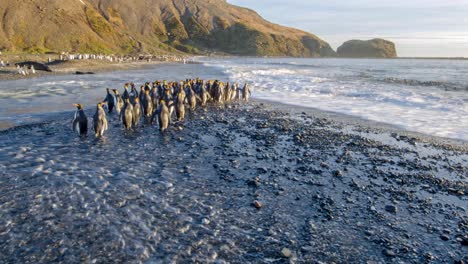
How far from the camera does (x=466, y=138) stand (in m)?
12.6

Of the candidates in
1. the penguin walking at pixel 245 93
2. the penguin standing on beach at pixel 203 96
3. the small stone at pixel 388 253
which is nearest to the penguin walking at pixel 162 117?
the penguin standing on beach at pixel 203 96

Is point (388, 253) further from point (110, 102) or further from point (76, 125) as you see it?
point (110, 102)

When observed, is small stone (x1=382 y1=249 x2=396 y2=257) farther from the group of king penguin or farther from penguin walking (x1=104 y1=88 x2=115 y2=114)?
penguin walking (x1=104 y1=88 x2=115 y2=114)

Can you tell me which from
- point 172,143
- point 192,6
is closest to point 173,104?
point 172,143

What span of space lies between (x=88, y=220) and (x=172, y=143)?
17.3 ft

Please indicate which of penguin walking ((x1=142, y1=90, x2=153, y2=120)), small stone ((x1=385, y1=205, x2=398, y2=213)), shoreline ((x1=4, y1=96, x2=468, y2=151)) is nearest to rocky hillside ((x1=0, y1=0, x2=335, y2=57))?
shoreline ((x1=4, y1=96, x2=468, y2=151))

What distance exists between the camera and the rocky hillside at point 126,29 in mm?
74125

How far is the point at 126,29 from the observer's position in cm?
13788

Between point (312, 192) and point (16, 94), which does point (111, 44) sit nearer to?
point (16, 94)

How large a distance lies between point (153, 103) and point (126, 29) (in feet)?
441

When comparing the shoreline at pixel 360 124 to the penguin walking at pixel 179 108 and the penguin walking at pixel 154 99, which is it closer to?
the penguin walking at pixel 154 99

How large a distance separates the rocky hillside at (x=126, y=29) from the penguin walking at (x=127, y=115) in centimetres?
6452

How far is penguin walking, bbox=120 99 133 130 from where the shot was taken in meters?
12.4

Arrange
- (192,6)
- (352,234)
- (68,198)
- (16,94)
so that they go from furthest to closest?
1. (192,6)
2. (16,94)
3. (68,198)
4. (352,234)
